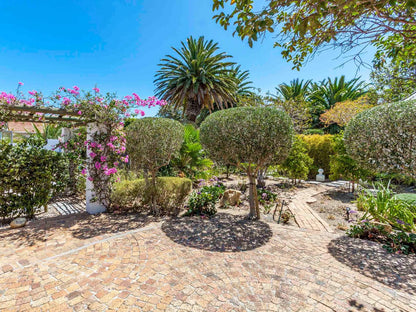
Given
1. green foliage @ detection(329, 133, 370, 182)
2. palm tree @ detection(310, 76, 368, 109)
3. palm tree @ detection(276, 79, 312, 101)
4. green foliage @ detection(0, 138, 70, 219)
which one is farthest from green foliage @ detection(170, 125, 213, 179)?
palm tree @ detection(310, 76, 368, 109)

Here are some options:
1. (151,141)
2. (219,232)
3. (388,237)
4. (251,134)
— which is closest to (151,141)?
(151,141)

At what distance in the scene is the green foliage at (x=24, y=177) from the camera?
4342 millimetres

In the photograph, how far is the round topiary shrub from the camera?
3574 mm

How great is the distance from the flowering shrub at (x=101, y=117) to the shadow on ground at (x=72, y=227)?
29.0 inches

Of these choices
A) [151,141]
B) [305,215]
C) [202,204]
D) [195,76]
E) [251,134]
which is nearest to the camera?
[251,134]

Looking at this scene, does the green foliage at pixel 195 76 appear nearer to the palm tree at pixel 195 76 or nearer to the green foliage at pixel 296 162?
the palm tree at pixel 195 76

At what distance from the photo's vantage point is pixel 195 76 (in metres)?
13.1

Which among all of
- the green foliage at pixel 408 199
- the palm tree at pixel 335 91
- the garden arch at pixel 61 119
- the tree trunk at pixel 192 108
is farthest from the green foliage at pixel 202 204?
the palm tree at pixel 335 91

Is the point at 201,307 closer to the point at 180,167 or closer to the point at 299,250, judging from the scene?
the point at 299,250

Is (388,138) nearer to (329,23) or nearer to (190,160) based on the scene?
(329,23)

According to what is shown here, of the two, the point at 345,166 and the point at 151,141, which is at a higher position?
the point at 151,141

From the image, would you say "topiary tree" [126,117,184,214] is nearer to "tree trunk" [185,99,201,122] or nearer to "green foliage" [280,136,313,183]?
"green foliage" [280,136,313,183]

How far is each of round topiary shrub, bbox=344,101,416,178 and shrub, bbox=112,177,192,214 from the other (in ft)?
15.3

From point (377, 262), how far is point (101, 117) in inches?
255
